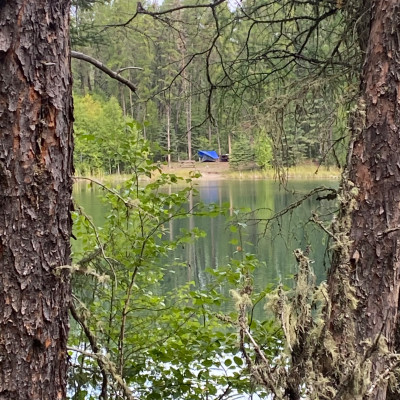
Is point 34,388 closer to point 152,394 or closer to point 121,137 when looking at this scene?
point 152,394

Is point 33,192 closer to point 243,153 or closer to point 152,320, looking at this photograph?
point 152,320

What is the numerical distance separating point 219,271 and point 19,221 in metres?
1.79

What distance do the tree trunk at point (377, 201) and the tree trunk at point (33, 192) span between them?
0.98m

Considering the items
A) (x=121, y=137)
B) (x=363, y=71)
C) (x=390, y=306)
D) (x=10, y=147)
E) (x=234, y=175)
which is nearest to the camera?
(x=10, y=147)

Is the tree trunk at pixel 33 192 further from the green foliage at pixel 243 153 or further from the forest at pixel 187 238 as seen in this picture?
the green foliage at pixel 243 153

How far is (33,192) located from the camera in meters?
1.26

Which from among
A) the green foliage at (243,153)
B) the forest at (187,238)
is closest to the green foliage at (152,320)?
the forest at (187,238)

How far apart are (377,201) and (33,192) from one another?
1.25 meters

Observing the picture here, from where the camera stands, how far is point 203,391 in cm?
259

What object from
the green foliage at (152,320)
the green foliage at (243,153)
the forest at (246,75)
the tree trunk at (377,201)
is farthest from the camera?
the green foliage at (243,153)

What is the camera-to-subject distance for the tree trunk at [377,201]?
1744 millimetres

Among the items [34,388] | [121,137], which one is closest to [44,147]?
[34,388]

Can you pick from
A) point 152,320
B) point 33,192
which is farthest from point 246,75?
point 33,192

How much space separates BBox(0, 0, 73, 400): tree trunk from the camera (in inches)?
47.9
